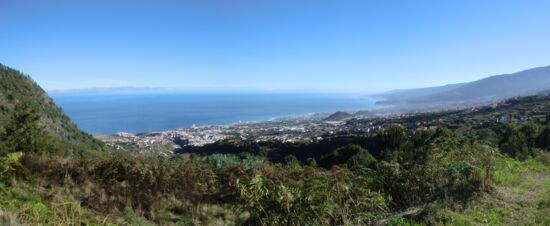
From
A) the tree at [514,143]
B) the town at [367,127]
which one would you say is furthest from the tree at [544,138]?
the town at [367,127]

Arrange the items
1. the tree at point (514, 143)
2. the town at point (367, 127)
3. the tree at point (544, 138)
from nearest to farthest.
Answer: the tree at point (514, 143)
the tree at point (544, 138)
the town at point (367, 127)

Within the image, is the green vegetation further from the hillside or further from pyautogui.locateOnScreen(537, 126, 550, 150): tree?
the hillside

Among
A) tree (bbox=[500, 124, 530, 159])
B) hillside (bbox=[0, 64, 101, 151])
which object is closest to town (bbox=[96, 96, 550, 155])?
hillside (bbox=[0, 64, 101, 151])

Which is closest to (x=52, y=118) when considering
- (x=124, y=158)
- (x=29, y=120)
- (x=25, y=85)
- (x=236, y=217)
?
(x=25, y=85)

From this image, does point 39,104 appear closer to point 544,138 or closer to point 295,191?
point 544,138

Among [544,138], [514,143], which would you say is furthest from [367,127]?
[514,143]

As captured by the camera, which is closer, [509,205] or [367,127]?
[509,205]

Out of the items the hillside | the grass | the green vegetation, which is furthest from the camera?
the hillside

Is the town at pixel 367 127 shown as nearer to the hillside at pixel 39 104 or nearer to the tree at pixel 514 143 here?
the hillside at pixel 39 104
